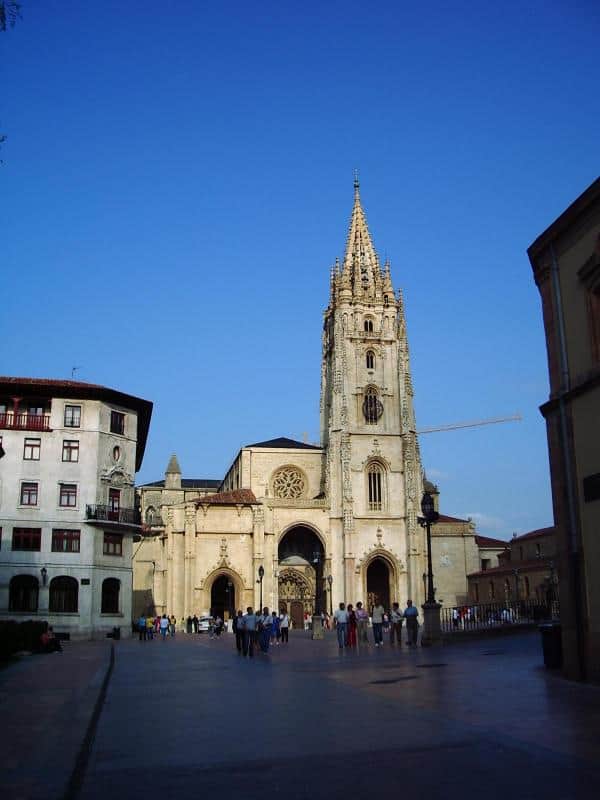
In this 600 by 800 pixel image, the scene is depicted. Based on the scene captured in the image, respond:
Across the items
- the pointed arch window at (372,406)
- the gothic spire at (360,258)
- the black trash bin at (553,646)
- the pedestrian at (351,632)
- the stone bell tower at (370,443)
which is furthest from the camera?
the gothic spire at (360,258)

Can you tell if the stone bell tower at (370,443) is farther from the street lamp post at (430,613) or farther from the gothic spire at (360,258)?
the street lamp post at (430,613)

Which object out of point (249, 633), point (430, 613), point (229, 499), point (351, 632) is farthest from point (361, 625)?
point (229, 499)

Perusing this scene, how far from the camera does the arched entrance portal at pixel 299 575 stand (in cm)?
6675

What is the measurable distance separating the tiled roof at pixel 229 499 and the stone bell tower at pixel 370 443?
6.30 m

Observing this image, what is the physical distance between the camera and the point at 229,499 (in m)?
64.1

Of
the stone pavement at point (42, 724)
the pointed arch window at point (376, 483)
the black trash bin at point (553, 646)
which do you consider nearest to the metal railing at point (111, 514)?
the stone pavement at point (42, 724)

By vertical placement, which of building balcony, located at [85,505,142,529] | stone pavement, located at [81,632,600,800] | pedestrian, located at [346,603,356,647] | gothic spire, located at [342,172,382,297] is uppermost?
gothic spire, located at [342,172,382,297]

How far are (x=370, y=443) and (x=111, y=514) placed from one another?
2745 cm

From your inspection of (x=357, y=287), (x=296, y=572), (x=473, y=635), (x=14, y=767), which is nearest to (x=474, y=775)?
(x=14, y=767)

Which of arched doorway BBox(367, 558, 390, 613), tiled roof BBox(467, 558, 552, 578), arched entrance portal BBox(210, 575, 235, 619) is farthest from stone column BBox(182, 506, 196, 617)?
tiled roof BBox(467, 558, 552, 578)

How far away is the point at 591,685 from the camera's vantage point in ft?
46.6

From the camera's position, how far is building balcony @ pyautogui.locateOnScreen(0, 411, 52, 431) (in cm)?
4453

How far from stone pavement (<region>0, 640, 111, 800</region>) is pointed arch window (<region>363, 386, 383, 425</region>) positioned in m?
49.8

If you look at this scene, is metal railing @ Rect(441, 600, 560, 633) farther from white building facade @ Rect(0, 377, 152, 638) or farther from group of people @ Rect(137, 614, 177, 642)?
white building facade @ Rect(0, 377, 152, 638)
